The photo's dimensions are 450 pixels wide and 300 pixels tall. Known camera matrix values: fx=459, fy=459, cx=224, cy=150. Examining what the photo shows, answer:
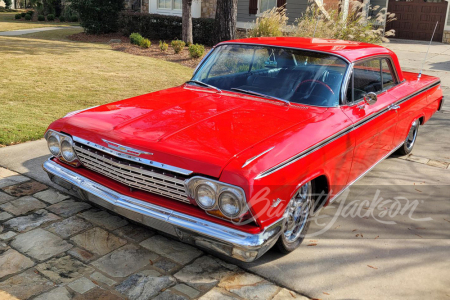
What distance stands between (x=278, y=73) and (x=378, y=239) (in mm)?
1741

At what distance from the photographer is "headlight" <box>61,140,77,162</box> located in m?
3.67

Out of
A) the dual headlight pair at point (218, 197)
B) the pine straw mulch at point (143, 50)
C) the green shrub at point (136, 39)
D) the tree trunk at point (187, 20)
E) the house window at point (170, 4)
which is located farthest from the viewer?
the house window at point (170, 4)

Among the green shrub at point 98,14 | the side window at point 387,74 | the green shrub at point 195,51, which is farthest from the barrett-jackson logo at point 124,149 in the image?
the green shrub at point 98,14

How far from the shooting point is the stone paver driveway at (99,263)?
308 centimetres

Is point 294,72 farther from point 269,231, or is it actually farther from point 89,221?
point 89,221

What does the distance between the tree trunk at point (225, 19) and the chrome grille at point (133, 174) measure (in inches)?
410

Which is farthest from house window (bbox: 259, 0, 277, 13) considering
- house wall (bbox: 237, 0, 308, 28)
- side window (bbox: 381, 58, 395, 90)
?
side window (bbox: 381, 58, 395, 90)

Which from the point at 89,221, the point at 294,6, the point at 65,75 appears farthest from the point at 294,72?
the point at 294,6

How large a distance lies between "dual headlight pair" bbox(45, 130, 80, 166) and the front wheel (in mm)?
1747

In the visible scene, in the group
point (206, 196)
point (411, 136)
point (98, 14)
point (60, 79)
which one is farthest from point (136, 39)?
point (206, 196)

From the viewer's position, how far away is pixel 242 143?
318 cm

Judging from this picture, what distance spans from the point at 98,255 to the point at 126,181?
0.62 m

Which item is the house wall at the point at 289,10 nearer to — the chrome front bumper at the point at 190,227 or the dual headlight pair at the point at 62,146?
the dual headlight pair at the point at 62,146

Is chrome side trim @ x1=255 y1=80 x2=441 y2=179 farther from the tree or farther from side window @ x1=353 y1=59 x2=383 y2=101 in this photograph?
the tree
